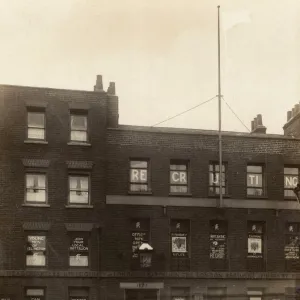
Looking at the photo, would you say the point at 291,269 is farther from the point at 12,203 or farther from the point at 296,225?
the point at 12,203

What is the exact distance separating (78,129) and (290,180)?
36.0 ft

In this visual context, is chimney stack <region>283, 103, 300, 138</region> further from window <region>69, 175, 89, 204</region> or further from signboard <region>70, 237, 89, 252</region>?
signboard <region>70, 237, 89, 252</region>

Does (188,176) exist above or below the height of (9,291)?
above

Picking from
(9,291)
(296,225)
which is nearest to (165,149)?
(296,225)

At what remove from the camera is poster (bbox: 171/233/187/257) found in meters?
29.6

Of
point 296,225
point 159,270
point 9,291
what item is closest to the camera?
point 9,291

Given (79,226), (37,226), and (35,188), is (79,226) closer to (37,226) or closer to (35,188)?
(37,226)

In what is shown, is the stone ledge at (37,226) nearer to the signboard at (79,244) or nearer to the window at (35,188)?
the window at (35,188)

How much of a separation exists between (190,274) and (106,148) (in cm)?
713

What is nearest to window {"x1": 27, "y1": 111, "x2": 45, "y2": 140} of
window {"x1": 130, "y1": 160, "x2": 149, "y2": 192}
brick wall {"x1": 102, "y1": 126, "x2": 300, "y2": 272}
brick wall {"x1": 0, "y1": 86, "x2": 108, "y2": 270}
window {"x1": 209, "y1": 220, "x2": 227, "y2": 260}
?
brick wall {"x1": 0, "y1": 86, "x2": 108, "y2": 270}

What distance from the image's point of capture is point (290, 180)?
31.5 metres

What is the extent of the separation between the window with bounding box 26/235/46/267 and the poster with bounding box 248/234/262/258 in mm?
9940

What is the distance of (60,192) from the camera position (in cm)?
2875

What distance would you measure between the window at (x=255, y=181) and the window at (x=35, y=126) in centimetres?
1035
